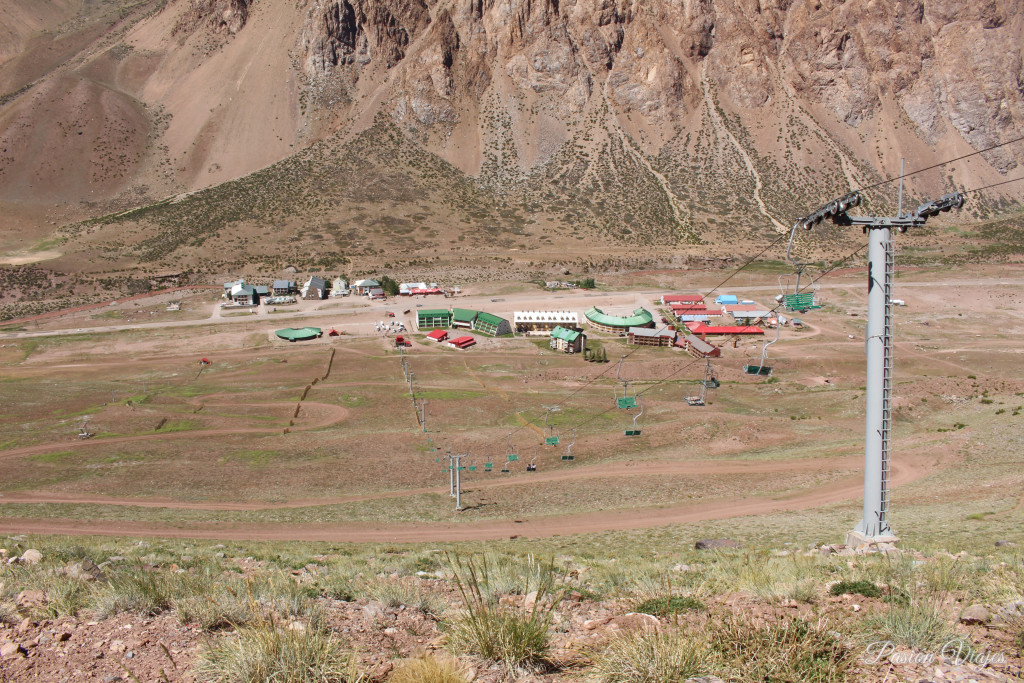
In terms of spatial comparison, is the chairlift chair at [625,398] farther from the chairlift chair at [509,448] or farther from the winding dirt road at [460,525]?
the winding dirt road at [460,525]

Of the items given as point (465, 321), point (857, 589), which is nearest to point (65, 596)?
point (857, 589)

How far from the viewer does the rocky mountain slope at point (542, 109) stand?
4845 inches

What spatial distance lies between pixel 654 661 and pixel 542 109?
138105mm

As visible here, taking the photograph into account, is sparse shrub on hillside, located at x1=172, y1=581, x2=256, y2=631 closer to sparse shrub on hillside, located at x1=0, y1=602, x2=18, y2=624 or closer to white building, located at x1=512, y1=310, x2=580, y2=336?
sparse shrub on hillside, located at x1=0, y1=602, x2=18, y2=624

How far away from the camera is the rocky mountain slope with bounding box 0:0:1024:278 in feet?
404

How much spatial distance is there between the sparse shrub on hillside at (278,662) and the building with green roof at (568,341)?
170 feet

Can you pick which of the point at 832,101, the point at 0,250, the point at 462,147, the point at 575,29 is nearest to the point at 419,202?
the point at 462,147

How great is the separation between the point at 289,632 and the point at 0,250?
384ft

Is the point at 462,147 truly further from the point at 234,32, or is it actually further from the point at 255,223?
the point at 234,32

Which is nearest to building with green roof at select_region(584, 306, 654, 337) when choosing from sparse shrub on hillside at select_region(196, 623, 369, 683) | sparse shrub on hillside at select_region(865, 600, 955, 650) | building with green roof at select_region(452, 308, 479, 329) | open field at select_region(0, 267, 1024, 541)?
open field at select_region(0, 267, 1024, 541)

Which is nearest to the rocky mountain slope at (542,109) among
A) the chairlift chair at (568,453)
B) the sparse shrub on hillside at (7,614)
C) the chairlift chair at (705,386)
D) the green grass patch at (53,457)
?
the chairlift chair at (705,386)

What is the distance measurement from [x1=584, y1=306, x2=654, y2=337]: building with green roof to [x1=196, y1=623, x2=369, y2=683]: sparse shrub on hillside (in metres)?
57.2

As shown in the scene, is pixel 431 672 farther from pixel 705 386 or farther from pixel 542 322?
pixel 542 322

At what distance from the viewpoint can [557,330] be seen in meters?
60.2
